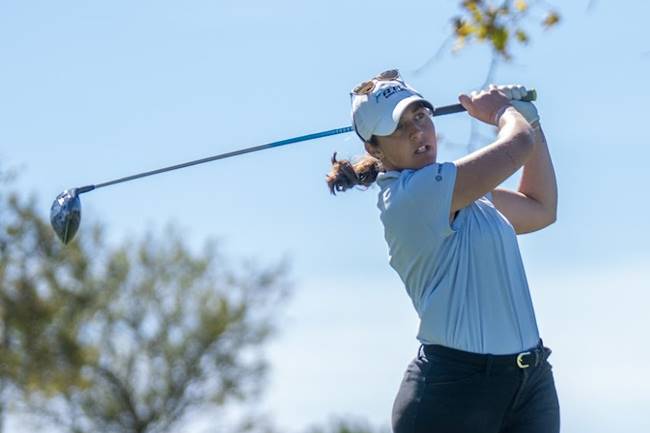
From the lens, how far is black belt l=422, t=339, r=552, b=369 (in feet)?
15.1

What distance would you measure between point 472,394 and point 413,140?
2.49 ft

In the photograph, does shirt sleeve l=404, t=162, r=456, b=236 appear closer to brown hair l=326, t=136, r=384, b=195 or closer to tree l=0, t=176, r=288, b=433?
brown hair l=326, t=136, r=384, b=195

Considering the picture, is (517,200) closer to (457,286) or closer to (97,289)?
(457,286)

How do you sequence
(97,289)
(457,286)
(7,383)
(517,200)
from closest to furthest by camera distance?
(457,286), (517,200), (7,383), (97,289)

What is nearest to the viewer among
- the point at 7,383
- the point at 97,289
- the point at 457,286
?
the point at 457,286

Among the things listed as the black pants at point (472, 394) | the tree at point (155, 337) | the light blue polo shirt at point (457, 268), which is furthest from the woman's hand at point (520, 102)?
the tree at point (155, 337)

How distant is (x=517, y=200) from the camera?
17.3 feet

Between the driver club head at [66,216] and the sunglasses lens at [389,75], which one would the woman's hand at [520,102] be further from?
the driver club head at [66,216]

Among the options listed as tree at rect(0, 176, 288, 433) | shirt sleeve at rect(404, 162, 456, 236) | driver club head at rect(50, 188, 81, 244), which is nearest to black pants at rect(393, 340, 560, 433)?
shirt sleeve at rect(404, 162, 456, 236)

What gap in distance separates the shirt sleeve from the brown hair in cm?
35

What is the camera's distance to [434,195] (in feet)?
15.3

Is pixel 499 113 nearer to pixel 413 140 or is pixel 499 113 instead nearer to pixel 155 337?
pixel 413 140

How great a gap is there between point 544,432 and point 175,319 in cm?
3557

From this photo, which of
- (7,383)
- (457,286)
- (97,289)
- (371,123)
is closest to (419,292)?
(457,286)
